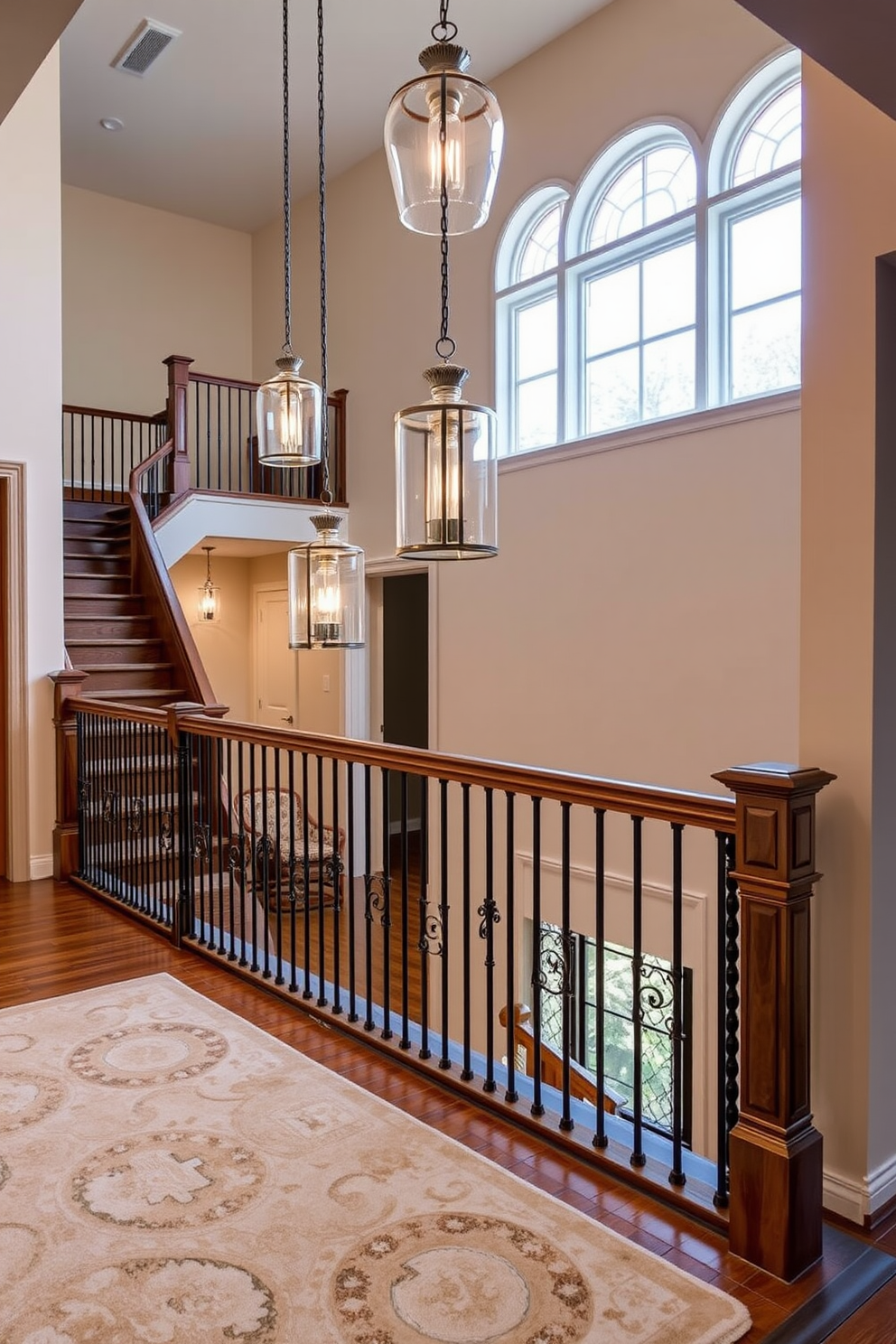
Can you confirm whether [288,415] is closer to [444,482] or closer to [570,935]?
[444,482]

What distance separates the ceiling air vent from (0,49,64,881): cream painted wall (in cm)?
152

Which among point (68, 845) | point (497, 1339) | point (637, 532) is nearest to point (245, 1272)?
point (497, 1339)

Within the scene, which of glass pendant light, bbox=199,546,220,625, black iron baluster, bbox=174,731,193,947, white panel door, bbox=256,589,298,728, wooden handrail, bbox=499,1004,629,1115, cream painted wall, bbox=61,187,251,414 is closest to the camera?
black iron baluster, bbox=174,731,193,947

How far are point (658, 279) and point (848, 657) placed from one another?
4448mm

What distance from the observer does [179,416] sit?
7.61m

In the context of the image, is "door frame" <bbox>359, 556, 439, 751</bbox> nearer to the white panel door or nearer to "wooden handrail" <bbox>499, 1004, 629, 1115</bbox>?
the white panel door

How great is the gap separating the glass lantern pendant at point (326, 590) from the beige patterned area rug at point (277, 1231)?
1.45 metres

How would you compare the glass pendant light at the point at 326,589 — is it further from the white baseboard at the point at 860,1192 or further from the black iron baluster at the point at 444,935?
the white baseboard at the point at 860,1192

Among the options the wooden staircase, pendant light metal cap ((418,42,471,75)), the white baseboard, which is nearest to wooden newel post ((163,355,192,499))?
the wooden staircase

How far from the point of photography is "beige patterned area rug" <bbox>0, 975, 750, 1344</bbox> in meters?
1.73

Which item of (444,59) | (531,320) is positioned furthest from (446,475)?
(531,320)

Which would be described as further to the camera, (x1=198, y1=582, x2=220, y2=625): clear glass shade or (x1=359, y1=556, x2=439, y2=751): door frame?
(x1=198, y1=582, x2=220, y2=625): clear glass shade

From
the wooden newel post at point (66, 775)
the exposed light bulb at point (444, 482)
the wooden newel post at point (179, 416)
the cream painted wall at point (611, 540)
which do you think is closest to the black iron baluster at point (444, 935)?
the exposed light bulb at point (444, 482)

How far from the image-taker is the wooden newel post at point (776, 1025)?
6.20 feet
